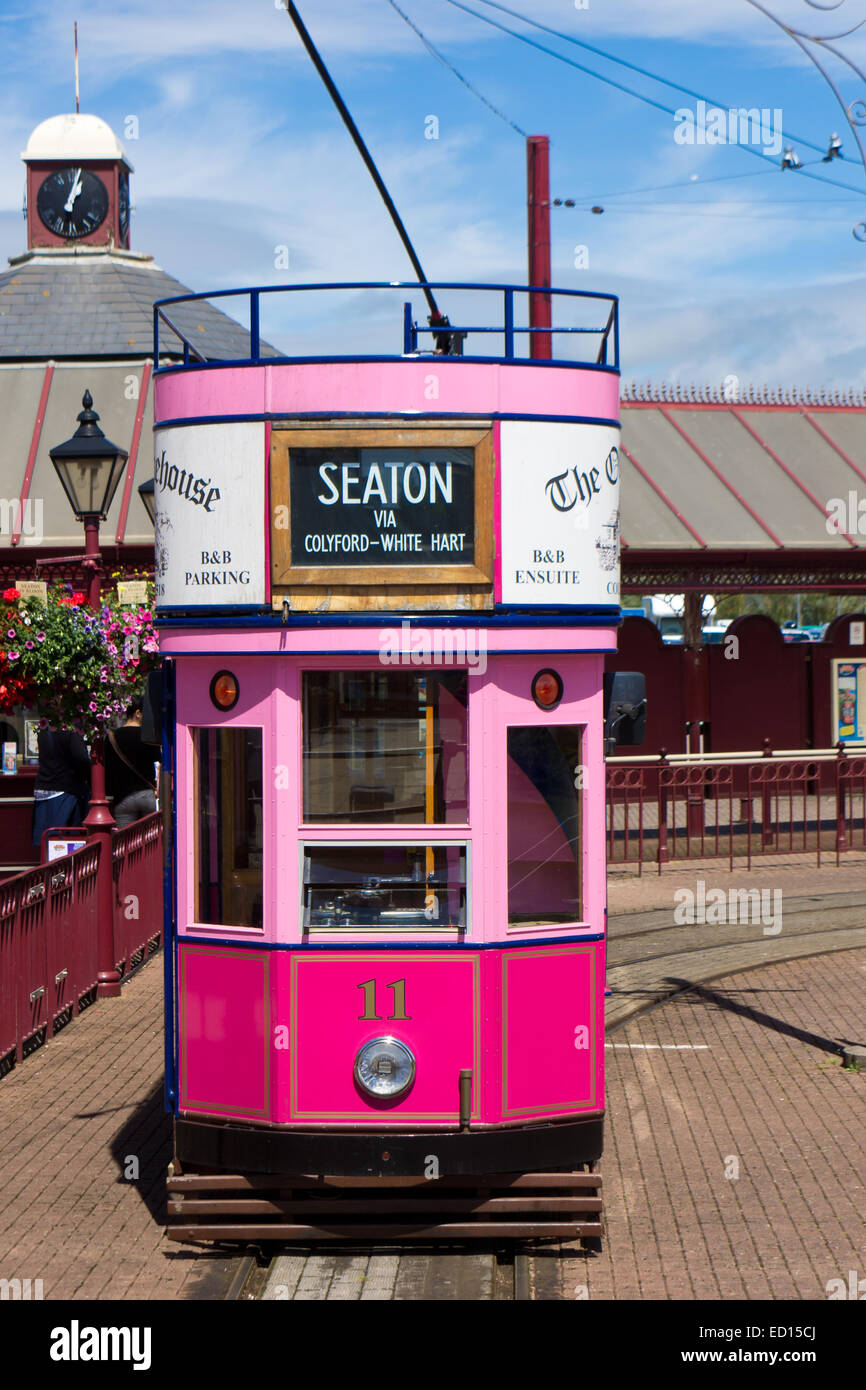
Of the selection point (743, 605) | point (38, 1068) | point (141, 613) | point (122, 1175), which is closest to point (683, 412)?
point (141, 613)

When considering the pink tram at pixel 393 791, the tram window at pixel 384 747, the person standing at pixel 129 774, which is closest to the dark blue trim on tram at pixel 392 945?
the pink tram at pixel 393 791

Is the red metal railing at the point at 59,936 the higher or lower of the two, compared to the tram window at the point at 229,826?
lower

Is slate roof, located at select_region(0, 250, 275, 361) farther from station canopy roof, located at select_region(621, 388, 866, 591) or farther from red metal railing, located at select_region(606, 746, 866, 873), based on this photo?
red metal railing, located at select_region(606, 746, 866, 873)

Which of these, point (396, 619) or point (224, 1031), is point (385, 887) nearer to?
point (224, 1031)

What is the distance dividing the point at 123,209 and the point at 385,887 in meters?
30.8

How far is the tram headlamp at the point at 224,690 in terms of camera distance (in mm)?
7172

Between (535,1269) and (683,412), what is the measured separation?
68.7ft

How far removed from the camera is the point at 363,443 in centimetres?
691

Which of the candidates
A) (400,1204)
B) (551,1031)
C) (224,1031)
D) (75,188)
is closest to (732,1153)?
(551,1031)

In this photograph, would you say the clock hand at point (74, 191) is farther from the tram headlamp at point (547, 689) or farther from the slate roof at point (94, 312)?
the tram headlamp at point (547, 689)

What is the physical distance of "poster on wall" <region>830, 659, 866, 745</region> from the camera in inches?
1025

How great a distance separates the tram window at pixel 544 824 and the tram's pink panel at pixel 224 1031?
1.11m

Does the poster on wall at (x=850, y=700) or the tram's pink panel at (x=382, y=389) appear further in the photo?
the poster on wall at (x=850, y=700)

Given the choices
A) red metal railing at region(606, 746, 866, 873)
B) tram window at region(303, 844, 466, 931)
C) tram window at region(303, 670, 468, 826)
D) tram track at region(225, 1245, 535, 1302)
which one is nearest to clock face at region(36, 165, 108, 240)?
red metal railing at region(606, 746, 866, 873)
